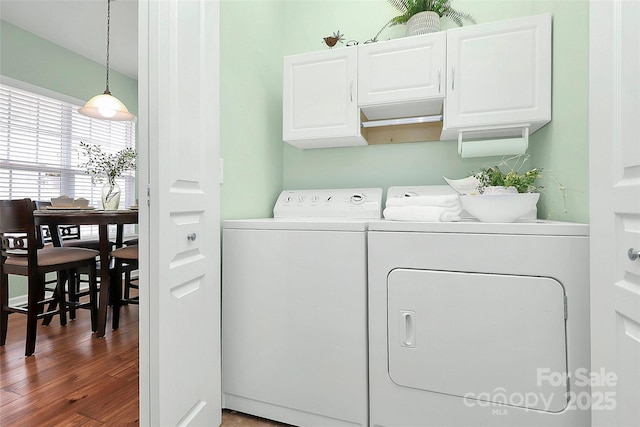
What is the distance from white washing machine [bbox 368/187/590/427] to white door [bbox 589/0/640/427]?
0.09 meters

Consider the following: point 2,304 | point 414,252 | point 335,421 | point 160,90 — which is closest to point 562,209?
point 414,252

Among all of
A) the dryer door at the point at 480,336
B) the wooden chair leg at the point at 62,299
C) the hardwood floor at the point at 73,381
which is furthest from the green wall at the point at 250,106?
the wooden chair leg at the point at 62,299

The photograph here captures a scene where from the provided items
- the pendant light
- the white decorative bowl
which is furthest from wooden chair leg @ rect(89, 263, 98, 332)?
the white decorative bowl

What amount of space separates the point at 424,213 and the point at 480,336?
0.53 meters

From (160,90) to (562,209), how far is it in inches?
67.2

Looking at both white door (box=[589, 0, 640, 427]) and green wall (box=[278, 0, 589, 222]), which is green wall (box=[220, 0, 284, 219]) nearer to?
green wall (box=[278, 0, 589, 222])

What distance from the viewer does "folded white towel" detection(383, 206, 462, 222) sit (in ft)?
4.45

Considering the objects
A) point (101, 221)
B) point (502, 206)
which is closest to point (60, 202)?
point (101, 221)

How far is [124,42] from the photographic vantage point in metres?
3.54

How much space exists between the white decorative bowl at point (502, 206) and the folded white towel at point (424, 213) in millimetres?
93

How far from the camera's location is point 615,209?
0.90 meters

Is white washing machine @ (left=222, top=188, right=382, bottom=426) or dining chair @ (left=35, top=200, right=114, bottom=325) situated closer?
white washing machine @ (left=222, top=188, right=382, bottom=426)

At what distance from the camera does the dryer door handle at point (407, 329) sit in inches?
49.6

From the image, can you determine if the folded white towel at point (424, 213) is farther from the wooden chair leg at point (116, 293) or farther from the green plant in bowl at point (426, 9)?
the wooden chair leg at point (116, 293)
